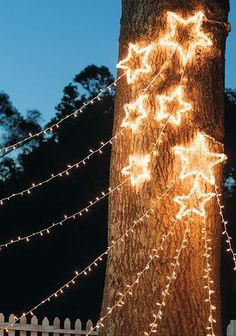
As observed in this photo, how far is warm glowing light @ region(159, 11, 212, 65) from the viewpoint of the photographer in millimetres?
3916

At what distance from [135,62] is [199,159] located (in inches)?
31.8

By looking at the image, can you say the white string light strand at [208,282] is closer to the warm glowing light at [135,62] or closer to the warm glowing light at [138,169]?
the warm glowing light at [138,169]

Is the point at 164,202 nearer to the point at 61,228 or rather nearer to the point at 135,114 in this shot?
the point at 135,114

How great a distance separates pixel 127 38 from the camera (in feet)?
13.6

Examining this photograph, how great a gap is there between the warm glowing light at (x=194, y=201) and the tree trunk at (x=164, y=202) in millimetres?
38

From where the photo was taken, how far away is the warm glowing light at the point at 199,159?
3.83 m

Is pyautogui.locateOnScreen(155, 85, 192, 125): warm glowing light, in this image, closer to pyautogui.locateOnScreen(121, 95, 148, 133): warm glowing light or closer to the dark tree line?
pyautogui.locateOnScreen(121, 95, 148, 133): warm glowing light

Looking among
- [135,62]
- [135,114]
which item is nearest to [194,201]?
[135,114]

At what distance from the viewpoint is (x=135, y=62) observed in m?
4.04

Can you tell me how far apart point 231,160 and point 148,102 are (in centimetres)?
1251

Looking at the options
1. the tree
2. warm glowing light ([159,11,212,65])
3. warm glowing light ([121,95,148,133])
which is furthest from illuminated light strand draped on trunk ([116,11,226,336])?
the tree

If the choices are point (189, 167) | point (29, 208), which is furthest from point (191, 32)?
point (29, 208)

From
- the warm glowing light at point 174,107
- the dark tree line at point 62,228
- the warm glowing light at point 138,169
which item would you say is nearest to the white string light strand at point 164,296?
the warm glowing light at point 138,169

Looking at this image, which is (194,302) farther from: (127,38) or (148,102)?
(127,38)
